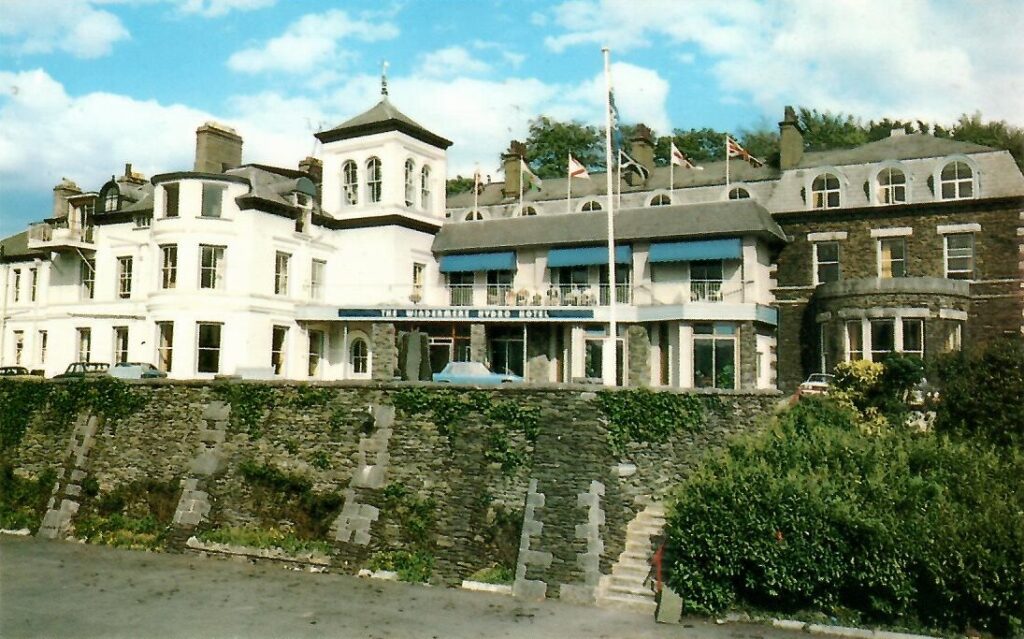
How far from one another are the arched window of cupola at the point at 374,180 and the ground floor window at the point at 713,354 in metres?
14.4

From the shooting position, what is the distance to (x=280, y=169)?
35.9 metres

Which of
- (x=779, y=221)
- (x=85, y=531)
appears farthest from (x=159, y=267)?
(x=779, y=221)

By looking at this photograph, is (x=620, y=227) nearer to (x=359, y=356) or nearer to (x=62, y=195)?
(x=359, y=356)

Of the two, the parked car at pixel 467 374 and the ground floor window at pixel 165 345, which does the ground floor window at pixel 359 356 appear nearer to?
the ground floor window at pixel 165 345

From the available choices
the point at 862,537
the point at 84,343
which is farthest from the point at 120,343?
Answer: the point at 862,537

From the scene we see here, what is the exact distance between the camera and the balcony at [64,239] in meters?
36.3

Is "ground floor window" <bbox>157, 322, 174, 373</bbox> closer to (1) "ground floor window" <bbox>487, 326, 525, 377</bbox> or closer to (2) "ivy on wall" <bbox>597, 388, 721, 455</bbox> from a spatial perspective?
(1) "ground floor window" <bbox>487, 326, 525, 377</bbox>

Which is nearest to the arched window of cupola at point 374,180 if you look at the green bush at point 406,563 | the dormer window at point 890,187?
the green bush at point 406,563

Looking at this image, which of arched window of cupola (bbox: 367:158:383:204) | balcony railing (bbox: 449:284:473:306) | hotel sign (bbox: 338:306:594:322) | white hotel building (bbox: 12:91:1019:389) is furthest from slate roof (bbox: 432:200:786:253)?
hotel sign (bbox: 338:306:594:322)

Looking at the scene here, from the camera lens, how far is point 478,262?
35.5 m

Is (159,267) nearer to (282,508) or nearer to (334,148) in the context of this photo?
(334,148)

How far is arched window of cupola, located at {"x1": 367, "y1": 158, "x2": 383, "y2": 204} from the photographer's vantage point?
35094 mm

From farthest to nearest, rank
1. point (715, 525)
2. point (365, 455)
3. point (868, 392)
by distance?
point (868, 392), point (365, 455), point (715, 525)

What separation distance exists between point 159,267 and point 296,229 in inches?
218
